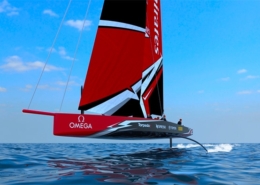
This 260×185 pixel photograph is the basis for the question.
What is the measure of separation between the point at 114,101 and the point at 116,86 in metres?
0.70

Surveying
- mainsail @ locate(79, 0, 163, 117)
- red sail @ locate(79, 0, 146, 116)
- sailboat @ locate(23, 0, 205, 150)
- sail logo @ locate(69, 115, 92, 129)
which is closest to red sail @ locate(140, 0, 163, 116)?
sailboat @ locate(23, 0, 205, 150)

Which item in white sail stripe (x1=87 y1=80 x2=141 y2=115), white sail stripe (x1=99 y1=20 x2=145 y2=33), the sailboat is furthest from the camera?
white sail stripe (x1=99 y1=20 x2=145 y2=33)

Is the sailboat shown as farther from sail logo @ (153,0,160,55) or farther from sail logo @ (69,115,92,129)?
sail logo @ (153,0,160,55)

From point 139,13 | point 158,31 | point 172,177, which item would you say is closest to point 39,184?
point 172,177

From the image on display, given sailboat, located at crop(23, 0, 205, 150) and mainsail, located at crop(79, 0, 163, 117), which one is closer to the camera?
sailboat, located at crop(23, 0, 205, 150)

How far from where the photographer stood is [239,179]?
6621 mm

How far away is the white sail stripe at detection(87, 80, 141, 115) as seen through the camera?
40.6 ft

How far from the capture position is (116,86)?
13016mm

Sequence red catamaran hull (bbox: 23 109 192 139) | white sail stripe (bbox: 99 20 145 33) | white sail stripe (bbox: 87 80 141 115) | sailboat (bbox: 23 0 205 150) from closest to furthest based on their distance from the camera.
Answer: red catamaran hull (bbox: 23 109 192 139), sailboat (bbox: 23 0 205 150), white sail stripe (bbox: 87 80 141 115), white sail stripe (bbox: 99 20 145 33)

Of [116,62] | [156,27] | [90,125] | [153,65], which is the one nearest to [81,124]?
[90,125]

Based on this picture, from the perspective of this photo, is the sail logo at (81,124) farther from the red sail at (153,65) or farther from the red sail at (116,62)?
the red sail at (153,65)

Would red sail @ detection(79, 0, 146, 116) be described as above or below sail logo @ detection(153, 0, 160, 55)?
below

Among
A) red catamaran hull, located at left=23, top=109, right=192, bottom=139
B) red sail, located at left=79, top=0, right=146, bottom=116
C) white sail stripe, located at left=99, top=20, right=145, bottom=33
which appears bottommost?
red catamaran hull, located at left=23, top=109, right=192, bottom=139

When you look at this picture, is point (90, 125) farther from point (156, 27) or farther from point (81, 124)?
point (156, 27)
